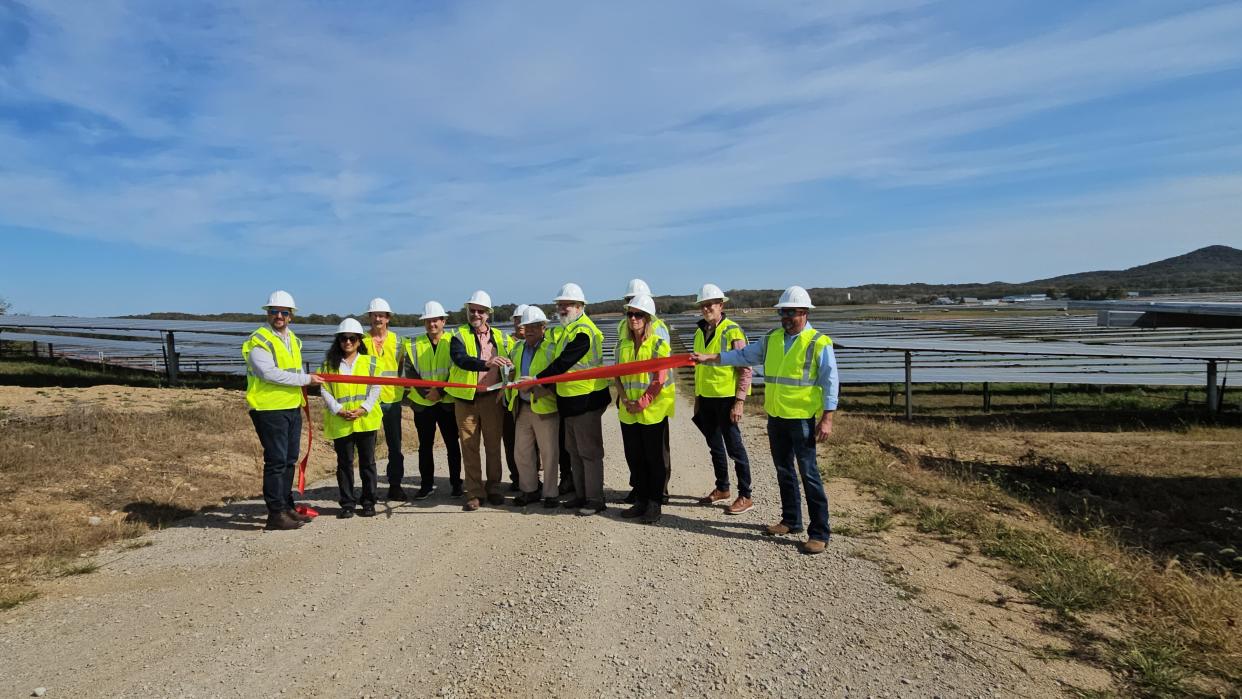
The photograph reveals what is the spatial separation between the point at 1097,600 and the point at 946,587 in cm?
91

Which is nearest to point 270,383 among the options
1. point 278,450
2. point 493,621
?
point 278,450

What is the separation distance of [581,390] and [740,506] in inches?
79.9

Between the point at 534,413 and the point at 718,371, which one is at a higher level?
the point at 718,371

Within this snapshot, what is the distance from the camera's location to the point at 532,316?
7.03m

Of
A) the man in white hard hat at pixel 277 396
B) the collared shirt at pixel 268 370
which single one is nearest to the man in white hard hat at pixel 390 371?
the man in white hard hat at pixel 277 396

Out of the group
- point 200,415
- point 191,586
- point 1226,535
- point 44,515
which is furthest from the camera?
point 200,415

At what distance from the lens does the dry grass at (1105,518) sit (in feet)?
12.9

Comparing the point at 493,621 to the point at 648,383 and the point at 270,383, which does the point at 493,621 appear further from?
the point at 270,383

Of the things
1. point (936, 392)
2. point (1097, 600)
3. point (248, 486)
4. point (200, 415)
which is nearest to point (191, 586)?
point (248, 486)

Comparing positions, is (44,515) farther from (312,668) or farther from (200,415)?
(200,415)

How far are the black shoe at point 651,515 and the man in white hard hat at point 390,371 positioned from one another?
9.65 ft

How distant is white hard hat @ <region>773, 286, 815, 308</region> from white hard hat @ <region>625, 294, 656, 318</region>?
1269 mm

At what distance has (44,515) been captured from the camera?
673cm

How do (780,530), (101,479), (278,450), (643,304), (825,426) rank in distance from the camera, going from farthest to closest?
(101,479)
(643,304)
(278,450)
(780,530)
(825,426)
